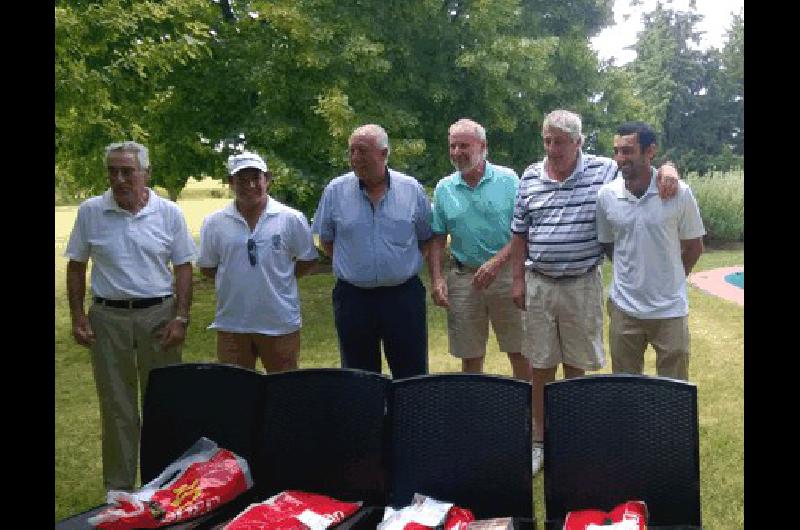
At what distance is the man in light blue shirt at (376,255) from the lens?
338 centimetres

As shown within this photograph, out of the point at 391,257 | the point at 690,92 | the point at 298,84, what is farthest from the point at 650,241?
the point at 690,92

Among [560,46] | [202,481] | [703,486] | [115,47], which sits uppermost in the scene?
[560,46]

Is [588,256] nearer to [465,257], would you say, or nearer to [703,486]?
[465,257]

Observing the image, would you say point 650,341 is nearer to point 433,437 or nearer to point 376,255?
point 376,255

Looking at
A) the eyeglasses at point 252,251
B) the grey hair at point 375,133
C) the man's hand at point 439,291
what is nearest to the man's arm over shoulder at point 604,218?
the man's hand at point 439,291

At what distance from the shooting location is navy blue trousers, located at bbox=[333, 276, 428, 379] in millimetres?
3461

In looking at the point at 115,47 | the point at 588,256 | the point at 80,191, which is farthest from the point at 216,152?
the point at 588,256

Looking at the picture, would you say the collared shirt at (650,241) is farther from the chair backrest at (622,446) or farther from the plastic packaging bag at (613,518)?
the plastic packaging bag at (613,518)

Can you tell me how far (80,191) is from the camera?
9.36 meters

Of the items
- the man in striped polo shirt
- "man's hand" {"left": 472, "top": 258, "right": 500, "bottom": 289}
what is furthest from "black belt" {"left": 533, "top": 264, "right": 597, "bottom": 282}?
"man's hand" {"left": 472, "top": 258, "right": 500, "bottom": 289}

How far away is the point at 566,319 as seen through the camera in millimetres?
3389

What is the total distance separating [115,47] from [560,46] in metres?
8.02

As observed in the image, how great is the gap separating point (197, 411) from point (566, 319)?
1.71 meters
